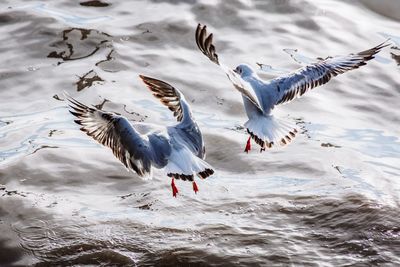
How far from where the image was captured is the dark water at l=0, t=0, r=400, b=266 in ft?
20.1

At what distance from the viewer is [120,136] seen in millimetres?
5945

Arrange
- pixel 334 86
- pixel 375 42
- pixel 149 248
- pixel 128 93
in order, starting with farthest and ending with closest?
pixel 375 42 → pixel 334 86 → pixel 128 93 → pixel 149 248

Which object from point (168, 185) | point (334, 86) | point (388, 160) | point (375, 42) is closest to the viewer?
point (168, 185)

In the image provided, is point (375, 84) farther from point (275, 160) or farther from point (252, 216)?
point (252, 216)

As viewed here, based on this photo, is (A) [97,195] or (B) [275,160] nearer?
(A) [97,195]

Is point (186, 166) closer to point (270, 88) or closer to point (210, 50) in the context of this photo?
point (210, 50)

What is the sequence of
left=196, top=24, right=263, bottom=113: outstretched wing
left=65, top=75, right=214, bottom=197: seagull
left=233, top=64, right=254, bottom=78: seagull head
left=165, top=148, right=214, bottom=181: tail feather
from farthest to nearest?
1. left=233, top=64, right=254, bottom=78: seagull head
2. left=196, top=24, right=263, bottom=113: outstretched wing
3. left=65, top=75, right=214, bottom=197: seagull
4. left=165, top=148, right=214, bottom=181: tail feather

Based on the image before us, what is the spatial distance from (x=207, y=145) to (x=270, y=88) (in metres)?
1.10

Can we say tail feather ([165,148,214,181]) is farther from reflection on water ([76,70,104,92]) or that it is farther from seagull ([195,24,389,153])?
reflection on water ([76,70,104,92])

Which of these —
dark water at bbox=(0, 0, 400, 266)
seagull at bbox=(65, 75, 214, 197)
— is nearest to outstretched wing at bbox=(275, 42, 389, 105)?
dark water at bbox=(0, 0, 400, 266)

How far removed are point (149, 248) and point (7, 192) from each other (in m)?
1.27

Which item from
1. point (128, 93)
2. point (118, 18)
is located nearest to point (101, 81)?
point (128, 93)

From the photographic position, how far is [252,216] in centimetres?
652

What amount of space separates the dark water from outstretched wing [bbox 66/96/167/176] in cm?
55
